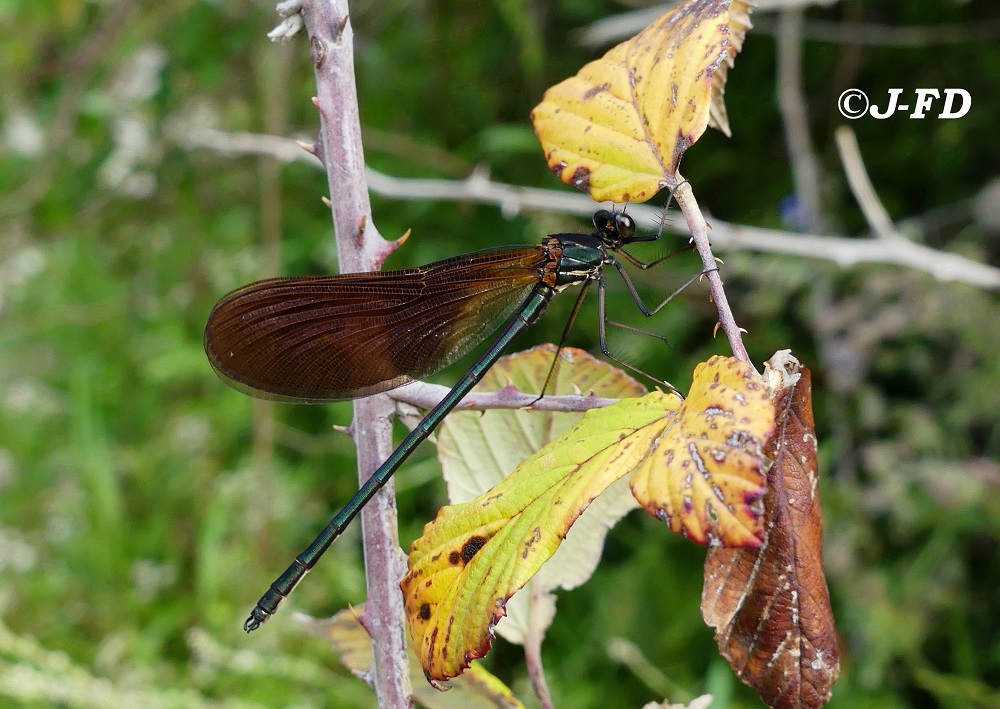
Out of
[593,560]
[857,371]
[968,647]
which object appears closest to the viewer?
[593,560]

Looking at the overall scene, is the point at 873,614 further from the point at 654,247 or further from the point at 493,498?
the point at 493,498

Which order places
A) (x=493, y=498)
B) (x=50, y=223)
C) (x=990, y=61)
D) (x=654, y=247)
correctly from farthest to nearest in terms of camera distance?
(x=50, y=223), (x=990, y=61), (x=654, y=247), (x=493, y=498)

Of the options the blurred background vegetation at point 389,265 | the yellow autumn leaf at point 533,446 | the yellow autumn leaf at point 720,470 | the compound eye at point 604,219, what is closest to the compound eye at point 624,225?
the compound eye at point 604,219

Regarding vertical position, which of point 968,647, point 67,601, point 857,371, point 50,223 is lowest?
point 968,647

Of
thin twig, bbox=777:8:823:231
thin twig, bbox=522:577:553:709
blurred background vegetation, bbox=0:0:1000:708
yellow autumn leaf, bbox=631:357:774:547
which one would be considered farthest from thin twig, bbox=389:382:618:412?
thin twig, bbox=777:8:823:231

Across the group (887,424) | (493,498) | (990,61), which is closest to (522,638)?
(493,498)

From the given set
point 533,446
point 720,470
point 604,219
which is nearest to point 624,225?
point 604,219

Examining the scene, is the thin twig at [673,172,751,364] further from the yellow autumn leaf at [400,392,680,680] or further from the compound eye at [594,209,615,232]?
the compound eye at [594,209,615,232]

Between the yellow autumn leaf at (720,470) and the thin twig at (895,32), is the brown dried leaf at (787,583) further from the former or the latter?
the thin twig at (895,32)
